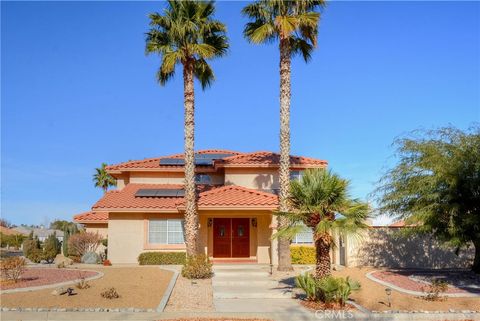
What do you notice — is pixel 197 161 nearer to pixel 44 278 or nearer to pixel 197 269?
pixel 197 269

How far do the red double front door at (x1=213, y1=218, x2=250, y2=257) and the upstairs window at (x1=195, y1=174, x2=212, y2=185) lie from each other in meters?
3.49

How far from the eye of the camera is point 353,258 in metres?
22.3

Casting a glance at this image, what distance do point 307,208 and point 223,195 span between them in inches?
417

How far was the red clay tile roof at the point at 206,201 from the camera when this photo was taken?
2242 centimetres

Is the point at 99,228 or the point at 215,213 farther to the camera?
the point at 99,228

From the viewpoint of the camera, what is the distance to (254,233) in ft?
80.2

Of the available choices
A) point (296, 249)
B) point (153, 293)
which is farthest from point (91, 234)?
point (153, 293)

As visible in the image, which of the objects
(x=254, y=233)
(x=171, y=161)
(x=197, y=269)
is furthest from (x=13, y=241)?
(x=197, y=269)

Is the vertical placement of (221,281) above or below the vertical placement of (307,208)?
below

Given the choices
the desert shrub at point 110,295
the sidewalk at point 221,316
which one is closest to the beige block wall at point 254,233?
the desert shrub at point 110,295

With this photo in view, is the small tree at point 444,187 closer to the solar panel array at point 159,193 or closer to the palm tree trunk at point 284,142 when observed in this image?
the palm tree trunk at point 284,142

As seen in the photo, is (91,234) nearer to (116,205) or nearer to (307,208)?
(116,205)

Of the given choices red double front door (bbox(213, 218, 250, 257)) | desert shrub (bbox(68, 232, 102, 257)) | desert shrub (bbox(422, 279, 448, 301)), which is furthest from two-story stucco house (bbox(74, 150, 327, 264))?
desert shrub (bbox(422, 279, 448, 301))

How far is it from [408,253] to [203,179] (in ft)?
39.5
